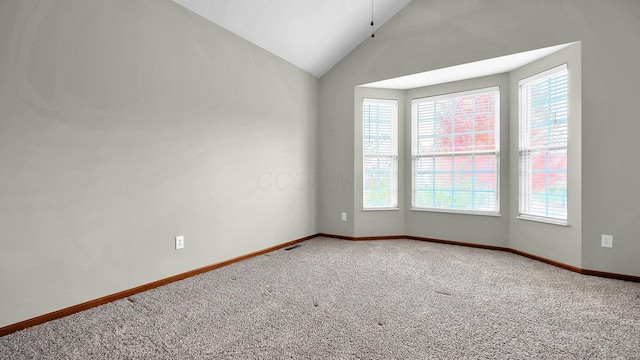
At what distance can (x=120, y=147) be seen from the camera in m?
2.32

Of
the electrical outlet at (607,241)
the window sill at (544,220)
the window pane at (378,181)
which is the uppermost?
the window pane at (378,181)

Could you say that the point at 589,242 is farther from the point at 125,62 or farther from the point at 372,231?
the point at 125,62

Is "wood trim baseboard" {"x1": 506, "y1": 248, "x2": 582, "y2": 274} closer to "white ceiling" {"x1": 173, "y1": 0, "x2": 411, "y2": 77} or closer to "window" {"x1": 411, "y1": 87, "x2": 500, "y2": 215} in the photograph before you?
"window" {"x1": 411, "y1": 87, "x2": 500, "y2": 215}

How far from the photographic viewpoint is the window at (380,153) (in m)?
4.49

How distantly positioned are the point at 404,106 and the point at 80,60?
3.91 metres

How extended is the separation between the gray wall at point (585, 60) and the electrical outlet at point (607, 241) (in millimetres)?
36

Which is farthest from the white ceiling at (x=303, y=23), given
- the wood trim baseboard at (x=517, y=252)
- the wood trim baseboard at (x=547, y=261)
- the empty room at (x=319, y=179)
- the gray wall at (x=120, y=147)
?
the wood trim baseboard at (x=547, y=261)

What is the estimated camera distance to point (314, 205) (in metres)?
4.59

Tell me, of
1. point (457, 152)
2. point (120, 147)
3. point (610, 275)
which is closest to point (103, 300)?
point (120, 147)

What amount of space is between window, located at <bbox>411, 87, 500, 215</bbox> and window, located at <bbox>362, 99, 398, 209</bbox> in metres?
0.30

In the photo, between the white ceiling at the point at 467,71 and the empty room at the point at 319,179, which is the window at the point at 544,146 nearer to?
the empty room at the point at 319,179

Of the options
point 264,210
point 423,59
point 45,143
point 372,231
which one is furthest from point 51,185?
point 423,59

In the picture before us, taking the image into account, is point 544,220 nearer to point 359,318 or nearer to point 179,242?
point 359,318

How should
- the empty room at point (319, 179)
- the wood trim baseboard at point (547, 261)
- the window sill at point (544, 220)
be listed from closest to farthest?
the empty room at point (319, 179) < the wood trim baseboard at point (547, 261) < the window sill at point (544, 220)
